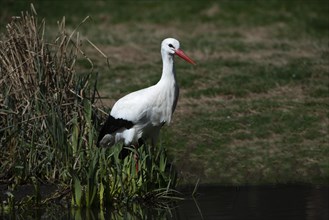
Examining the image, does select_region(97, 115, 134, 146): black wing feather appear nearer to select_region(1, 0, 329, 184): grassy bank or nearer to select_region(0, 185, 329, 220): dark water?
select_region(0, 185, 329, 220): dark water

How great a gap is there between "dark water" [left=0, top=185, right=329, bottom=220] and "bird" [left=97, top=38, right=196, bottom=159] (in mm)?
824

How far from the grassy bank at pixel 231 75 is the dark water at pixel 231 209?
30.8 inches

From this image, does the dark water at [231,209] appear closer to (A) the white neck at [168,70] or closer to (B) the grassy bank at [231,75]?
(B) the grassy bank at [231,75]

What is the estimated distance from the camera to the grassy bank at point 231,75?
11.5 metres

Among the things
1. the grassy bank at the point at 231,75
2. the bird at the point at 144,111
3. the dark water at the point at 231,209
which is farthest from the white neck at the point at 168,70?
the grassy bank at the point at 231,75

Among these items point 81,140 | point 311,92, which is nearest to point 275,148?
point 311,92

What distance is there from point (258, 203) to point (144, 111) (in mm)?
1492

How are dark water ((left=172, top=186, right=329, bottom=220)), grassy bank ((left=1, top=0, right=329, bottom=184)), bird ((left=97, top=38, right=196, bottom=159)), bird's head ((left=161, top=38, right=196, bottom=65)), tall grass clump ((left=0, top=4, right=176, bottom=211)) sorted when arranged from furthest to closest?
grassy bank ((left=1, top=0, right=329, bottom=184)) → bird's head ((left=161, top=38, right=196, bottom=65)) → bird ((left=97, top=38, right=196, bottom=159)) → tall grass clump ((left=0, top=4, right=176, bottom=211)) → dark water ((left=172, top=186, right=329, bottom=220))

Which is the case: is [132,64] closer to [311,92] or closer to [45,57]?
[311,92]

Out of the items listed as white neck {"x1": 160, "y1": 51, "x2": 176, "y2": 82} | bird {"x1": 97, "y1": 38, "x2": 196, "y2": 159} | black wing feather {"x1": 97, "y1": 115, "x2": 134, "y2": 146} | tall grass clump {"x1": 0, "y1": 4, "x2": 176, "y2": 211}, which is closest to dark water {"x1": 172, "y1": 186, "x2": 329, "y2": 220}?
tall grass clump {"x1": 0, "y1": 4, "x2": 176, "y2": 211}

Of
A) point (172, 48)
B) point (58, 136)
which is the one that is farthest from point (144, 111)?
point (58, 136)

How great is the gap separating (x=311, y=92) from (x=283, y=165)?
97.0 inches

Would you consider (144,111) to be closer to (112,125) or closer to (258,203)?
(112,125)

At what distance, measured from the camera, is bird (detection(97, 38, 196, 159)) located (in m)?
9.99
